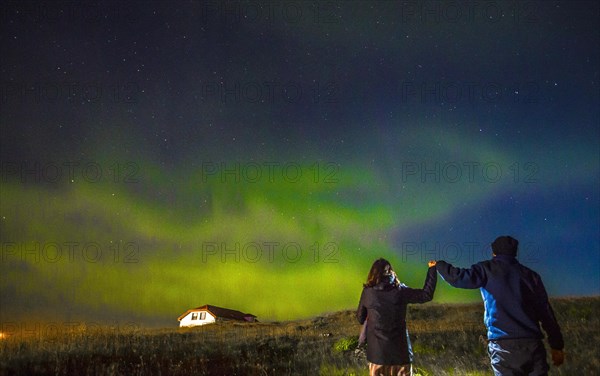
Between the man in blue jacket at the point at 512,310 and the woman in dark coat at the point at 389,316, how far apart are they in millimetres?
625

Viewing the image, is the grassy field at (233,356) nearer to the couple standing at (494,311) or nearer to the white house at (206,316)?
the couple standing at (494,311)

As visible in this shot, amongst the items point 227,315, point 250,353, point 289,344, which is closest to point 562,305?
point 289,344

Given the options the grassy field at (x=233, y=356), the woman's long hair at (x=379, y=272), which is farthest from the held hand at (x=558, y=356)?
the woman's long hair at (x=379, y=272)

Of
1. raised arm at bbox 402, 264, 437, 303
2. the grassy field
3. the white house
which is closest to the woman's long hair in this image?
raised arm at bbox 402, 264, 437, 303

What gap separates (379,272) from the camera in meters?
6.90

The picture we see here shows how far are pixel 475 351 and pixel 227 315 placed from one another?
40338 mm

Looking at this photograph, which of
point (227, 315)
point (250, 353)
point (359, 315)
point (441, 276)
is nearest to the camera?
point (441, 276)

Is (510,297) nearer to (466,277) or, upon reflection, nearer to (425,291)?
(466,277)

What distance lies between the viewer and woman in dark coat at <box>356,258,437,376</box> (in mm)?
6898

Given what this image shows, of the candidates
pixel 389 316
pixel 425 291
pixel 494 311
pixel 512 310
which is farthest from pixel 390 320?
pixel 512 310

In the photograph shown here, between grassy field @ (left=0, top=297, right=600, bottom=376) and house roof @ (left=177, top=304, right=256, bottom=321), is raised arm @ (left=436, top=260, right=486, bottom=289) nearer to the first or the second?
grassy field @ (left=0, top=297, right=600, bottom=376)

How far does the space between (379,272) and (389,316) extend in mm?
596

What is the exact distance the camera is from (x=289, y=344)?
15758 millimetres

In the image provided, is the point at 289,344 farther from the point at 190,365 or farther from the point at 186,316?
the point at 186,316
